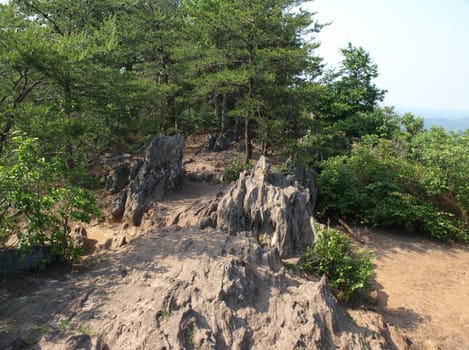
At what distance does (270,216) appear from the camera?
1028 cm

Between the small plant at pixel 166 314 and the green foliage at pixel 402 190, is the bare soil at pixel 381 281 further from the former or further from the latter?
the green foliage at pixel 402 190

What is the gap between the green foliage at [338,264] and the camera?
30.6 feet

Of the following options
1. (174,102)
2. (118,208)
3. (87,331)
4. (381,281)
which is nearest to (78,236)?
(118,208)

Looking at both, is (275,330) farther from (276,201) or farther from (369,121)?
(369,121)

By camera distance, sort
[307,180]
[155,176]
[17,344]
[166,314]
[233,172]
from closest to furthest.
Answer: [17,344]
[166,314]
[155,176]
[233,172]
[307,180]

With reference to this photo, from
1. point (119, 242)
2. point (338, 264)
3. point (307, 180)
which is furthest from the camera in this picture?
point (307, 180)

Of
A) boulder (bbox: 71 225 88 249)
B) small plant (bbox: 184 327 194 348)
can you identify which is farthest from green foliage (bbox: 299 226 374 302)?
boulder (bbox: 71 225 88 249)

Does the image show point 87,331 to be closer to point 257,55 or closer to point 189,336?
point 189,336

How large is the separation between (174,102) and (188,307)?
653 inches

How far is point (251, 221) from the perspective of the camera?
1032 centimetres

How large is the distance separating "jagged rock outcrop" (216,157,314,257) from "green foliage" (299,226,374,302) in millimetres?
551

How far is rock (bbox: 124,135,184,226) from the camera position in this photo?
40.7 feet

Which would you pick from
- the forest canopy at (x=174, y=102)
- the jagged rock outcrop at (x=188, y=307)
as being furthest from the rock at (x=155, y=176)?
the jagged rock outcrop at (x=188, y=307)

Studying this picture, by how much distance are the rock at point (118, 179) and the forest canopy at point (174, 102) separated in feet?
4.02
